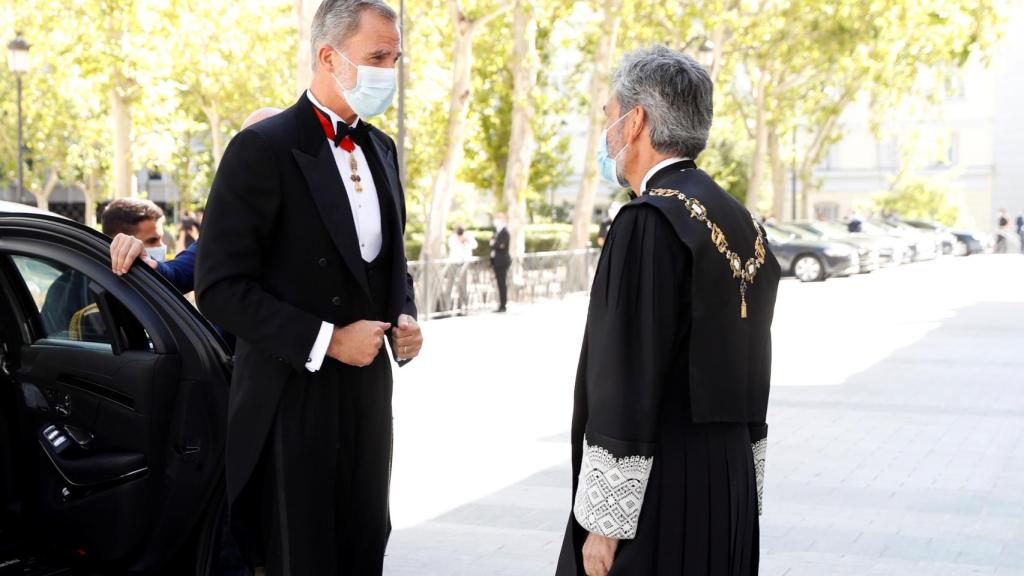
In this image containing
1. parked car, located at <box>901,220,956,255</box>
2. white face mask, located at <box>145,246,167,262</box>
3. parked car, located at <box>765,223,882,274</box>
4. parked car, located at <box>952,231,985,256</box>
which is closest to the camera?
white face mask, located at <box>145,246,167,262</box>

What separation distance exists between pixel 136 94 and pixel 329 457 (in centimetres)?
3213

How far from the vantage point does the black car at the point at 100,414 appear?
433 cm

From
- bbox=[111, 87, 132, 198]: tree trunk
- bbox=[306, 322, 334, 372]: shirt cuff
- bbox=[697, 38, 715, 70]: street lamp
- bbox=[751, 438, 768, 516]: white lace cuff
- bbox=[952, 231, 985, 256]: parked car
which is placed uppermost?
bbox=[697, 38, 715, 70]: street lamp

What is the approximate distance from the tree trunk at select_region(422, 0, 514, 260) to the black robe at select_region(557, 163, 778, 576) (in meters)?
19.3

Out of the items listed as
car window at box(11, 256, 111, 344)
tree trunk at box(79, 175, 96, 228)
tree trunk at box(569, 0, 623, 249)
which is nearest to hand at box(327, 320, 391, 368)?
car window at box(11, 256, 111, 344)

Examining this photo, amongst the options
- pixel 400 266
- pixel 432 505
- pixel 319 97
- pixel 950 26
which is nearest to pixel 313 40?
pixel 319 97

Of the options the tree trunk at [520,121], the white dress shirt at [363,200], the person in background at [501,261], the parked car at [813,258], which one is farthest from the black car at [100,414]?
the parked car at [813,258]

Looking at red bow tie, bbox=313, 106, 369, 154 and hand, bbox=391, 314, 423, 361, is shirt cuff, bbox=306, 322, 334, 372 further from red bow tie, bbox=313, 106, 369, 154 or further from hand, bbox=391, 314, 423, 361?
red bow tie, bbox=313, 106, 369, 154

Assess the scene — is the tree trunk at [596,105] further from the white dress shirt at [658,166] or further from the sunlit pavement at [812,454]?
the white dress shirt at [658,166]


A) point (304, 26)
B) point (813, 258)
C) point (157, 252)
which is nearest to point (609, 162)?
point (157, 252)

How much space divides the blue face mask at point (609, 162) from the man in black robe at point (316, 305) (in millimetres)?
621

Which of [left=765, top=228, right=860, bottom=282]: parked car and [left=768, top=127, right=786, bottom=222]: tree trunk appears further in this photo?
[left=768, top=127, right=786, bottom=222]: tree trunk

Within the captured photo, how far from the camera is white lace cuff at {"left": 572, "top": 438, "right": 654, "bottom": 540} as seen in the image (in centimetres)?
309

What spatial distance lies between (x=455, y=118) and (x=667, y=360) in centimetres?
2048
